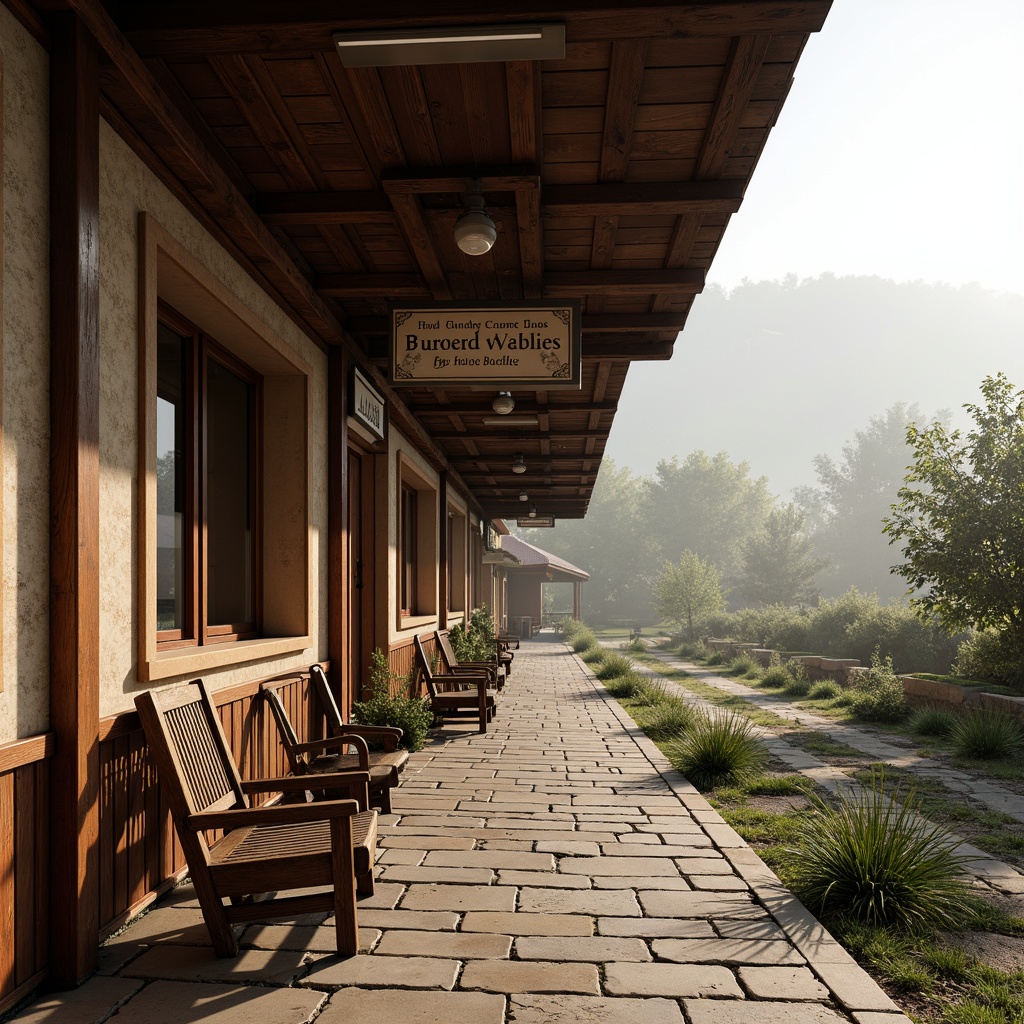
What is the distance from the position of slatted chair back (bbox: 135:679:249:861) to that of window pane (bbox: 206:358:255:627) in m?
1.26

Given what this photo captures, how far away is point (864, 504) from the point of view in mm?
85312

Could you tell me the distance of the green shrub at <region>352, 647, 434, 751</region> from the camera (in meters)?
6.88

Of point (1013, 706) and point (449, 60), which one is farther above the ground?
point (449, 60)

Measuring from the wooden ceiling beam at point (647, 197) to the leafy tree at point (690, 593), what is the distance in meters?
26.2

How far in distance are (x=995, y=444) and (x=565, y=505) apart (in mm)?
9373

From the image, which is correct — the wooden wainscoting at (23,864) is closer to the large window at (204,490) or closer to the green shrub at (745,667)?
the large window at (204,490)

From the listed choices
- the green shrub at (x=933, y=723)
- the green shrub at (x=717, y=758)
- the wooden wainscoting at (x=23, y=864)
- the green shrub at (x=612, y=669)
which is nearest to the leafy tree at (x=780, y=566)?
the green shrub at (x=612, y=669)

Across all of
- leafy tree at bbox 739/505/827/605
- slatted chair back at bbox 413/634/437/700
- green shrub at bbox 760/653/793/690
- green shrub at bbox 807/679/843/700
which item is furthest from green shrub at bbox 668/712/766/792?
leafy tree at bbox 739/505/827/605

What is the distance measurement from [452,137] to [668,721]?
606cm

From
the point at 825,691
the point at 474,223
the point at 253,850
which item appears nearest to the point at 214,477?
the point at 474,223

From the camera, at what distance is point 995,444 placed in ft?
34.4

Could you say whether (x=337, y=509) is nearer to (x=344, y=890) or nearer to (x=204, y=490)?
(x=204, y=490)

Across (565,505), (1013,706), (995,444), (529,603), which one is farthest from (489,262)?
(529,603)

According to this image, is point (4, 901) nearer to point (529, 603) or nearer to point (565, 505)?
point (565, 505)
